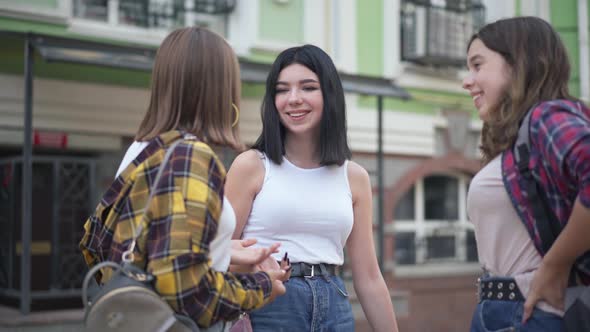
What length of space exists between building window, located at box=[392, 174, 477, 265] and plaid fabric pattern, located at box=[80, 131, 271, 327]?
8.59m

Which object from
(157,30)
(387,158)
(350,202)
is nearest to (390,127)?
(387,158)

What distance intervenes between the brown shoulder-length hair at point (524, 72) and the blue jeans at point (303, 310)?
3.02ft

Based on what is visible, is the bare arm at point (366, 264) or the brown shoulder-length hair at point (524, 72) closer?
the brown shoulder-length hair at point (524, 72)

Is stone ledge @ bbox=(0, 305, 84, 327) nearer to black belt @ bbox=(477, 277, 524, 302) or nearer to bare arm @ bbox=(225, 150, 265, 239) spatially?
bare arm @ bbox=(225, 150, 265, 239)

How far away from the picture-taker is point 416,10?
35.4 ft

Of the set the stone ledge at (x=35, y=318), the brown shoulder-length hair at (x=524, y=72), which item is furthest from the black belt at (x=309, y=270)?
the stone ledge at (x=35, y=318)

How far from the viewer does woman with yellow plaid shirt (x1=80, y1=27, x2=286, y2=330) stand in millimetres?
2117

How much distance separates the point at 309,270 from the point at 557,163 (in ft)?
4.03

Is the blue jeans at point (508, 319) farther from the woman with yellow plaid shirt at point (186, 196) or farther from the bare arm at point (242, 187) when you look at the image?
the bare arm at point (242, 187)

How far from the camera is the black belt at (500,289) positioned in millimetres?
2438

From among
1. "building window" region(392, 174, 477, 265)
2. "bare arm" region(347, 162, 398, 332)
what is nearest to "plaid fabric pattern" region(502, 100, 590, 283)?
"bare arm" region(347, 162, 398, 332)

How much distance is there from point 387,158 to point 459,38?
205 cm

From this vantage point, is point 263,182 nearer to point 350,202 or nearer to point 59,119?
point 350,202

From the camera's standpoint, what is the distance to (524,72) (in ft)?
8.39
